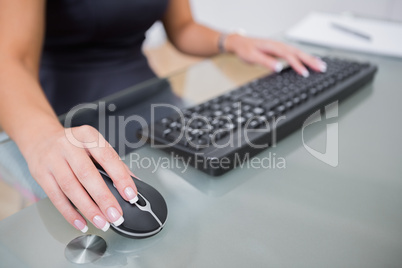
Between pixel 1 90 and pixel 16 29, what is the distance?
127 mm

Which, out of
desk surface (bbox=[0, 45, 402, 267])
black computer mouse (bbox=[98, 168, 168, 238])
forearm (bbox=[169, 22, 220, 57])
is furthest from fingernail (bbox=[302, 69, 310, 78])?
black computer mouse (bbox=[98, 168, 168, 238])

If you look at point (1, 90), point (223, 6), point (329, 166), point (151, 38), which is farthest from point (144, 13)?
point (151, 38)

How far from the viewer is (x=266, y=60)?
0.80 m

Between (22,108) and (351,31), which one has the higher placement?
(22,108)

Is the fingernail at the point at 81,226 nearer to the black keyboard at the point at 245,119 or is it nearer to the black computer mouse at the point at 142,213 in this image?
the black computer mouse at the point at 142,213

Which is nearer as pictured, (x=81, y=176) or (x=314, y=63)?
(x=81, y=176)

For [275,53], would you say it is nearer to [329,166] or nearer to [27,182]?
[329,166]

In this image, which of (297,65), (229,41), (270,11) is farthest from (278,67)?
(270,11)

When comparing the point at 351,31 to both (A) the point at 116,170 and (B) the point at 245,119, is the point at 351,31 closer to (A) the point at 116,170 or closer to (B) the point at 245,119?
(B) the point at 245,119

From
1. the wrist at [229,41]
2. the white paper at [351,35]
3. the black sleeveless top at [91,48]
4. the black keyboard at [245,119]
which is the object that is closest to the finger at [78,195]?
the black keyboard at [245,119]

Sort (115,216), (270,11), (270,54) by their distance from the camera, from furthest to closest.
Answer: (270,11), (270,54), (115,216)

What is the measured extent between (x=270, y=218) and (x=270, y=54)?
52 cm

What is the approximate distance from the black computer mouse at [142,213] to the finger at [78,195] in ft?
0.05

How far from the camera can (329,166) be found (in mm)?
477
